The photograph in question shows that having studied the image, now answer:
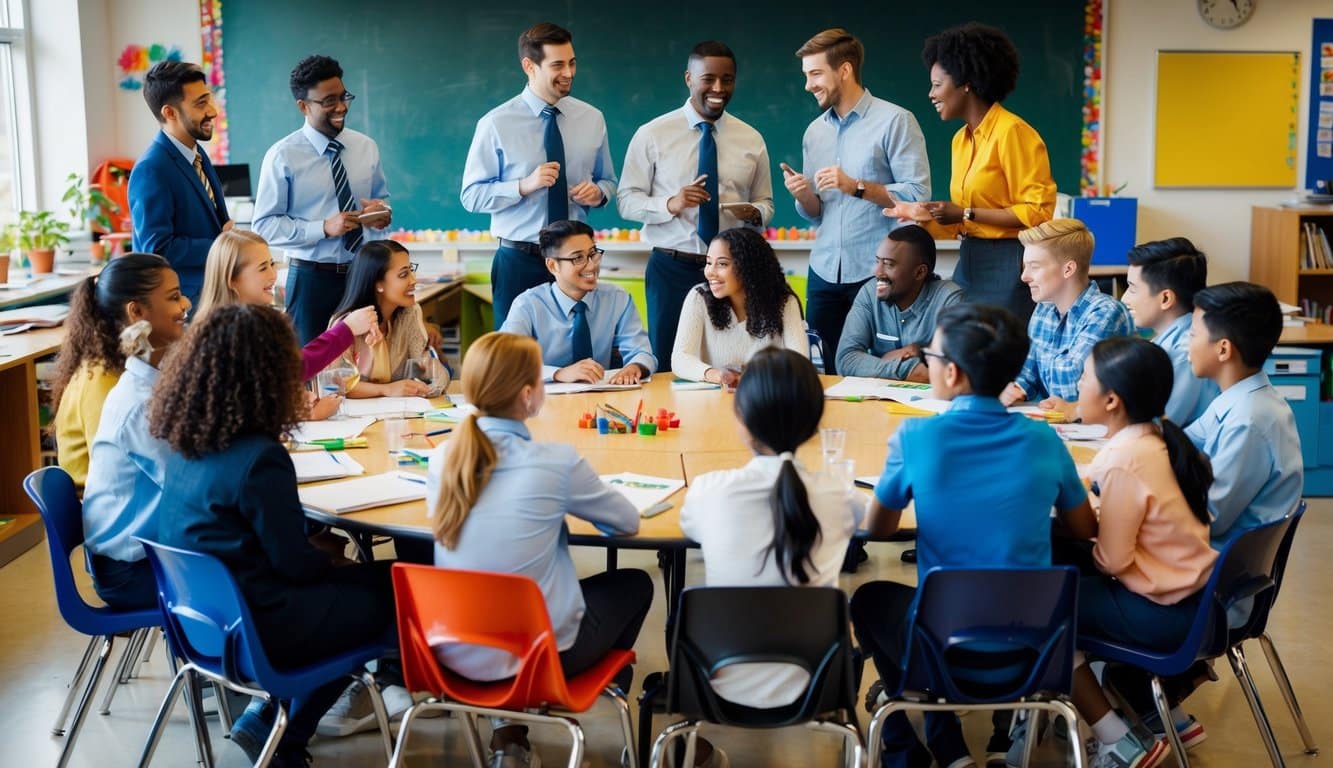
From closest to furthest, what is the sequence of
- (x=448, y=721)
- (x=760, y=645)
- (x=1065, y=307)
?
(x=760, y=645), (x=448, y=721), (x=1065, y=307)

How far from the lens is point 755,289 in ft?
14.6

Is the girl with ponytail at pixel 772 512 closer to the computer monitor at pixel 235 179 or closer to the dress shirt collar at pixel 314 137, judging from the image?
the dress shirt collar at pixel 314 137

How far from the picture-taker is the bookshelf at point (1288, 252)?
732 centimetres

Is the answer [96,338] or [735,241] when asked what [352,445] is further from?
[735,241]

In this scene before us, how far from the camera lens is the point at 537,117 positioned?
525cm

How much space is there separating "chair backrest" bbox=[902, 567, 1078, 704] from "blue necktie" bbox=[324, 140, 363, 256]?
329 centimetres

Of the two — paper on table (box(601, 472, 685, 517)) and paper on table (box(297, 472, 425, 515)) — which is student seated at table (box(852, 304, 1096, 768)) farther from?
paper on table (box(297, 472, 425, 515))

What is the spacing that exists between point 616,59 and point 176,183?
3417 mm

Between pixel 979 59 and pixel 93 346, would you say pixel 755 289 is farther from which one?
pixel 93 346

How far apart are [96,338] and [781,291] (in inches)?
85.7

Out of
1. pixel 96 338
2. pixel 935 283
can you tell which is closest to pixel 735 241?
pixel 935 283

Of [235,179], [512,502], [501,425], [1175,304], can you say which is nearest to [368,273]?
[501,425]

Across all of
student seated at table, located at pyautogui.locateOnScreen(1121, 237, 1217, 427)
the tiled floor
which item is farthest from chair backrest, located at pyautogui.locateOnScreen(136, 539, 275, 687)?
student seated at table, located at pyautogui.locateOnScreen(1121, 237, 1217, 427)

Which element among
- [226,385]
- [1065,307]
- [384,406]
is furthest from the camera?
[1065,307]
